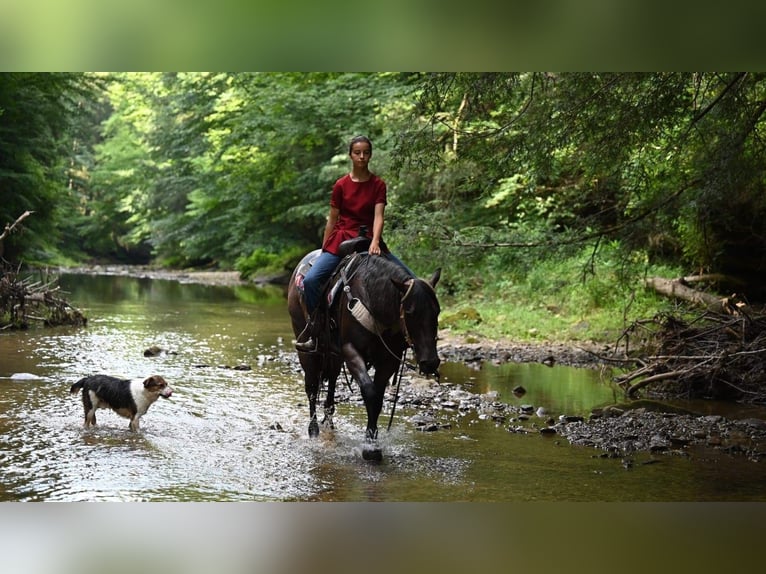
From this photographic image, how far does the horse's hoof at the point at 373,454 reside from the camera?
6.04 m

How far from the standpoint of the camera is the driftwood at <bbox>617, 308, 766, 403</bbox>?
28.3 feet

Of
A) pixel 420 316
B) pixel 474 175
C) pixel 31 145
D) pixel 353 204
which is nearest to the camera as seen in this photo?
pixel 420 316

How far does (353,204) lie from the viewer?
640cm

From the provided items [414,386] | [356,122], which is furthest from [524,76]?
[356,122]

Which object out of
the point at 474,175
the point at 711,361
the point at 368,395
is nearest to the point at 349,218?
the point at 368,395

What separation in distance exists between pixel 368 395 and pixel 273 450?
94 cm

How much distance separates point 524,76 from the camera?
31.9ft

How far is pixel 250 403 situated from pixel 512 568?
14.0 ft

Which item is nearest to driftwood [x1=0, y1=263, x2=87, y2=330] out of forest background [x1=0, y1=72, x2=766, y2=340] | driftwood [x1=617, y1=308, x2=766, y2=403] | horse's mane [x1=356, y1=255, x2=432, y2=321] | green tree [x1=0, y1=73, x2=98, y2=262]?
forest background [x1=0, y1=72, x2=766, y2=340]

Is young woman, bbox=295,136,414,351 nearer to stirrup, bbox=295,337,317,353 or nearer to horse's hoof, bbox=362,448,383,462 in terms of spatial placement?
stirrup, bbox=295,337,317,353

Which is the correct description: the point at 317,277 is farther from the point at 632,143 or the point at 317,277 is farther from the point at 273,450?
the point at 632,143

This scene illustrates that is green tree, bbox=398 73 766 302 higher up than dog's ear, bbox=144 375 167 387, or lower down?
higher up

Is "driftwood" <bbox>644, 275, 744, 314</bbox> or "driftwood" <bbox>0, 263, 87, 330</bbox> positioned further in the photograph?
"driftwood" <bbox>0, 263, 87, 330</bbox>

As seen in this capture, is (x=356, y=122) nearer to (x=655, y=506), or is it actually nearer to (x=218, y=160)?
(x=218, y=160)
